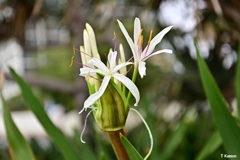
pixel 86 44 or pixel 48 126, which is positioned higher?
pixel 86 44

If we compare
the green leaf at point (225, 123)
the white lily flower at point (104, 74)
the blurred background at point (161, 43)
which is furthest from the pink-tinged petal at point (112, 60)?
the blurred background at point (161, 43)

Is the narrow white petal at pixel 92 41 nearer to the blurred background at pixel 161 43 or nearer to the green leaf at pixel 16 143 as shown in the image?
the green leaf at pixel 16 143

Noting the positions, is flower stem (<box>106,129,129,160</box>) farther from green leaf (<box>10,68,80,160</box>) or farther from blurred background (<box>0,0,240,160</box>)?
blurred background (<box>0,0,240,160</box>)

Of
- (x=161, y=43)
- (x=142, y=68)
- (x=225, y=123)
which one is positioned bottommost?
(x=161, y=43)

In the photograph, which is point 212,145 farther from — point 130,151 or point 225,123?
point 130,151

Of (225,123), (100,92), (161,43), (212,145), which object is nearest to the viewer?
(100,92)

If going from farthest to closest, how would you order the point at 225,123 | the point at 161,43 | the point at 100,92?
the point at 161,43
the point at 225,123
the point at 100,92

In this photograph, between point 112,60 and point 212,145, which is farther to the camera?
point 212,145

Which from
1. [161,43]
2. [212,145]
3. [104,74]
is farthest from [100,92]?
[161,43]
